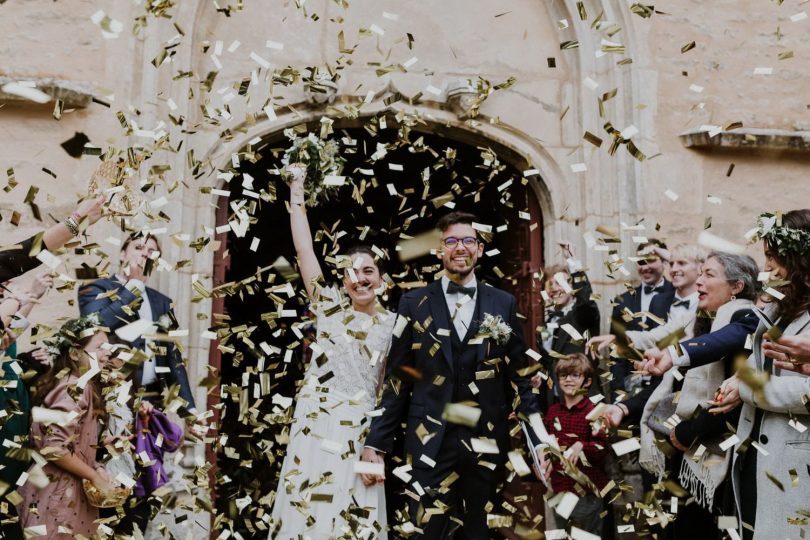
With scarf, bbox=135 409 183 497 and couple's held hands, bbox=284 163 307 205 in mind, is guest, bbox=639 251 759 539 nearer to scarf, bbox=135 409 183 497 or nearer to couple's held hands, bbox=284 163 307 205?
couple's held hands, bbox=284 163 307 205

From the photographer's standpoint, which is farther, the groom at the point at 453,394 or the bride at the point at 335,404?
the bride at the point at 335,404

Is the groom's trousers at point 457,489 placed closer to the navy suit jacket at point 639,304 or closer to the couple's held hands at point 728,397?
the couple's held hands at point 728,397

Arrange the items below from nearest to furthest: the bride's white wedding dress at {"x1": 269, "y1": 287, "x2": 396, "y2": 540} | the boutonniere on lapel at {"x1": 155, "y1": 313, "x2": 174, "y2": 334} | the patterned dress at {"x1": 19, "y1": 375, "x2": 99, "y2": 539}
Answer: the patterned dress at {"x1": 19, "y1": 375, "x2": 99, "y2": 539} → the bride's white wedding dress at {"x1": 269, "y1": 287, "x2": 396, "y2": 540} → the boutonniere on lapel at {"x1": 155, "y1": 313, "x2": 174, "y2": 334}

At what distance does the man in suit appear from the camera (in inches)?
205

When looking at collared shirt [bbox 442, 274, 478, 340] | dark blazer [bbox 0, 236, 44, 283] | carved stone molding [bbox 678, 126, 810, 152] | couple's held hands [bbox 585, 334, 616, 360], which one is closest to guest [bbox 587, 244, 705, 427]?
couple's held hands [bbox 585, 334, 616, 360]

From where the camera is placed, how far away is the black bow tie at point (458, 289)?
5.01 metres

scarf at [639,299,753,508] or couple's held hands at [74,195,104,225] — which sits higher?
couple's held hands at [74,195,104,225]

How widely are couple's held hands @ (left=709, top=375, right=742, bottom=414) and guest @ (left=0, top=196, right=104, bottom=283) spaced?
3188 mm

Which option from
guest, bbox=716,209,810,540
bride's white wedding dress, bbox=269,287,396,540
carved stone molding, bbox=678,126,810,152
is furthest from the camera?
carved stone molding, bbox=678,126,810,152

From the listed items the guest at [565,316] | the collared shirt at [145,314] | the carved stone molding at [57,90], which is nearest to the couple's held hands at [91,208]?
the collared shirt at [145,314]

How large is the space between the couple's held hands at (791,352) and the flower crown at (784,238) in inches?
16.4

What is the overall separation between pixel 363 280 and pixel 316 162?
859 mm

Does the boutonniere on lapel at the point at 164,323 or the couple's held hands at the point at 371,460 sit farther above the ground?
the boutonniere on lapel at the point at 164,323

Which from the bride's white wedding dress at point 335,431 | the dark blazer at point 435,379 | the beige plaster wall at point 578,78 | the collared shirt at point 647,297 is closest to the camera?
the dark blazer at point 435,379
